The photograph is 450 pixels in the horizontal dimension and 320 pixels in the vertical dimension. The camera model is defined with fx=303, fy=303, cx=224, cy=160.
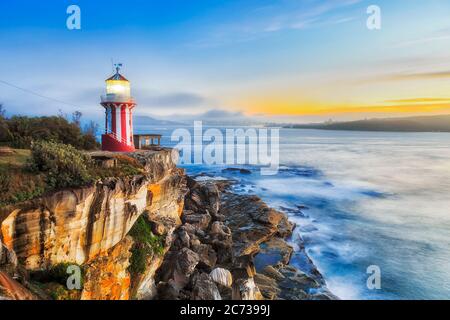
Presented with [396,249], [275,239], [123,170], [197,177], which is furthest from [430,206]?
[123,170]

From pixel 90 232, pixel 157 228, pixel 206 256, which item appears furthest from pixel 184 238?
pixel 90 232

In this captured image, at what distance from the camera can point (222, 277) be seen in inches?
527

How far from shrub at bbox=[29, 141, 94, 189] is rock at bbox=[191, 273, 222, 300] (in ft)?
19.8

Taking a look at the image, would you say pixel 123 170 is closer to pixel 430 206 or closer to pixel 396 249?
pixel 396 249

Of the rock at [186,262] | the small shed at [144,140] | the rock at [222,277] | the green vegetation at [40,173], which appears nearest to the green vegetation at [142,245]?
the rock at [186,262]

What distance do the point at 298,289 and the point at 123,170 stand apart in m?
10.5

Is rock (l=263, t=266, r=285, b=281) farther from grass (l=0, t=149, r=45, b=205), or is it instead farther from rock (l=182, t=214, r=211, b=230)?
grass (l=0, t=149, r=45, b=205)

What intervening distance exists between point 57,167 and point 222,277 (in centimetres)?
809

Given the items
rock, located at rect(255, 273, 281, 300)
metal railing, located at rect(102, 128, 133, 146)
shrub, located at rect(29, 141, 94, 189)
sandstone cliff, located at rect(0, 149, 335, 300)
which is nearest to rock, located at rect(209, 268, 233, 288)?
sandstone cliff, located at rect(0, 149, 335, 300)

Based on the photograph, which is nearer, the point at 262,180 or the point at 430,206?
the point at 430,206

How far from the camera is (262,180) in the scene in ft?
141

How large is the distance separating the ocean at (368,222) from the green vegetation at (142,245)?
373 inches

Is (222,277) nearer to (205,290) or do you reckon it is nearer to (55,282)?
(205,290)

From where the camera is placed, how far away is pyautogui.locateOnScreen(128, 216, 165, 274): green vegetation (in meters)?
12.0
